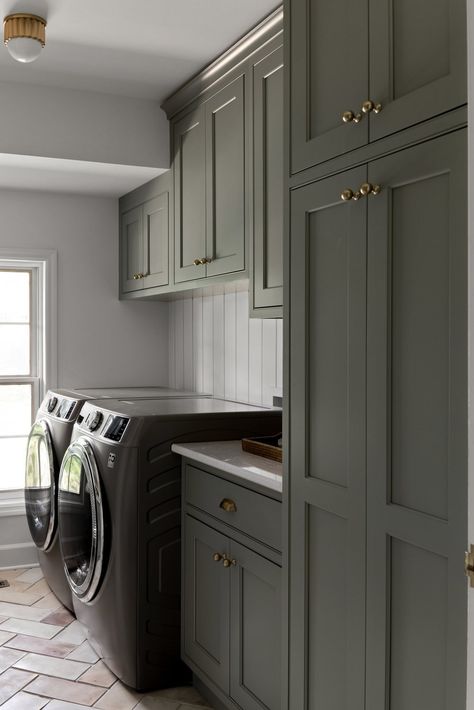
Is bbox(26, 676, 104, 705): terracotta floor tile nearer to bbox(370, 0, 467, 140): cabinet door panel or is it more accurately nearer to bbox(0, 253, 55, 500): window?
bbox(0, 253, 55, 500): window

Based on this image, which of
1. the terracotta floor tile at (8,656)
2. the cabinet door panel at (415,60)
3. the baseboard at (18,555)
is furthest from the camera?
the baseboard at (18,555)

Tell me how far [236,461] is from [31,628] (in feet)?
5.24

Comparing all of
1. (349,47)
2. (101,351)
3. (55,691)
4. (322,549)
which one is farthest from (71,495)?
(349,47)

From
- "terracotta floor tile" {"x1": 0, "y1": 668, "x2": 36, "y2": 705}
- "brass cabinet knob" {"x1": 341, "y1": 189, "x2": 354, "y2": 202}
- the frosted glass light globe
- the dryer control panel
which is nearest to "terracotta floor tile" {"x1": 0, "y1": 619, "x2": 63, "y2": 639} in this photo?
"terracotta floor tile" {"x1": 0, "y1": 668, "x2": 36, "y2": 705}

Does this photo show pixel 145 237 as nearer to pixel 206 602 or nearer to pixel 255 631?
pixel 206 602

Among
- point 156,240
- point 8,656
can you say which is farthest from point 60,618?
point 156,240

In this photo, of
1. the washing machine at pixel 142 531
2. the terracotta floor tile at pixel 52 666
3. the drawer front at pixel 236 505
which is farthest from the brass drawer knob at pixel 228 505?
the terracotta floor tile at pixel 52 666

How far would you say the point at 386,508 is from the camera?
1.47 m

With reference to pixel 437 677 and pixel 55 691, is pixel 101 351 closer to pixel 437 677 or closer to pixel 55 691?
pixel 55 691

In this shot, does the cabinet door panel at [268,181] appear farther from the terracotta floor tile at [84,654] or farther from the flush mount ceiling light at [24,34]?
the terracotta floor tile at [84,654]

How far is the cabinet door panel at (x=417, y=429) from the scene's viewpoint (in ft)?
4.24

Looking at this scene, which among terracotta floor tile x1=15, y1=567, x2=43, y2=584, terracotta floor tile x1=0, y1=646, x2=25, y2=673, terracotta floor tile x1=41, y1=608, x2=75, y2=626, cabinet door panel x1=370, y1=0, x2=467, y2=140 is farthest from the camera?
terracotta floor tile x1=15, y1=567, x2=43, y2=584

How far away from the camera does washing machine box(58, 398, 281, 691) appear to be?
2646 mm

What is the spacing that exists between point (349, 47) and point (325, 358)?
0.66m
